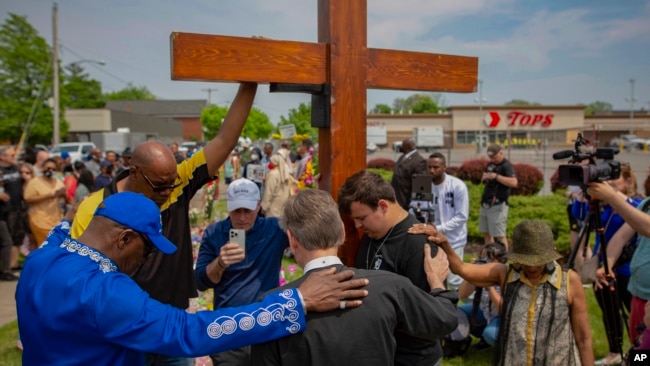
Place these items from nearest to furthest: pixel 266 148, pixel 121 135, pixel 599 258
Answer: pixel 599 258 → pixel 266 148 → pixel 121 135

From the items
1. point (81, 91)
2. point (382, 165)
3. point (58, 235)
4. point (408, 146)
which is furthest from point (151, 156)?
point (81, 91)

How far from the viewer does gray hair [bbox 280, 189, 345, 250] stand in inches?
75.9

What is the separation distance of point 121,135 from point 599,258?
4394cm

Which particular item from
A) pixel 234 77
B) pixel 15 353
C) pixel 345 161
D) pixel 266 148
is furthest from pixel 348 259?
pixel 266 148

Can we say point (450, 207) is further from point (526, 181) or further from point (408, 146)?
point (526, 181)

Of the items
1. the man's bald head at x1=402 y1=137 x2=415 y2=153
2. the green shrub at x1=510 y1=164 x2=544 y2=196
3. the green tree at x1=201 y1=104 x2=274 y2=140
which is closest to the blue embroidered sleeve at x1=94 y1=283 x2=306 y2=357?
the man's bald head at x1=402 y1=137 x2=415 y2=153

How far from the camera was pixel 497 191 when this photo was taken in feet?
27.0

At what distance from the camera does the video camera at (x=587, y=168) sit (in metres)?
3.18

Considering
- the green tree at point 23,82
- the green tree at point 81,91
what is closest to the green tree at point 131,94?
the green tree at point 81,91

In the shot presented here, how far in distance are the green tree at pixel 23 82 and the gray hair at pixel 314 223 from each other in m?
42.5

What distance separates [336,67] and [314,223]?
0.96m

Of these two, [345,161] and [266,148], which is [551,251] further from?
[266,148]

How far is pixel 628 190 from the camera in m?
5.13

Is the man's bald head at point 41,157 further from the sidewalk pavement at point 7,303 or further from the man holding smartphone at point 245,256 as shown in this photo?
the man holding smartphone at point 245,256
